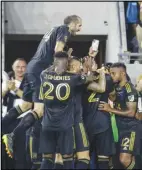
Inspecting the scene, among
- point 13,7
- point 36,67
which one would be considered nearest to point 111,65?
point 36,67

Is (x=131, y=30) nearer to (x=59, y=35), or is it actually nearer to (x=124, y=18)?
(x=124, y=18)

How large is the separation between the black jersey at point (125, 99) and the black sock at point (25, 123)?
3.57 feet

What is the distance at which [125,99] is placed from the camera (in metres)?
8.76

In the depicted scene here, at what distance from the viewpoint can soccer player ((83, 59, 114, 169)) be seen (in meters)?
8.50

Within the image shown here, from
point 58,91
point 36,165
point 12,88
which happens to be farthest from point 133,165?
point 12,88

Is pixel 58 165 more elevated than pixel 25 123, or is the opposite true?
pixel 25 123

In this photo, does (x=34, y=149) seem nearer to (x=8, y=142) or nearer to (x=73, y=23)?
(x=8, y=142)

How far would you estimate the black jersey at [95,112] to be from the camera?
856cm

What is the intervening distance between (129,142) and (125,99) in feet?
1.80

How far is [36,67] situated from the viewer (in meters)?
8.72

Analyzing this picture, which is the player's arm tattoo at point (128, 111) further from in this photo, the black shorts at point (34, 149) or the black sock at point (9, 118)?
the black sock at point (9, 118)

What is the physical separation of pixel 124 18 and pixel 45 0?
3.69 ft

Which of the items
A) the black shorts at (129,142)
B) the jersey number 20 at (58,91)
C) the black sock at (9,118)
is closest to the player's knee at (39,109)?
the jersey number 20 at (58,91)

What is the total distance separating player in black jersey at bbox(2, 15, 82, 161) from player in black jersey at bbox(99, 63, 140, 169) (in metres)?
0.75
